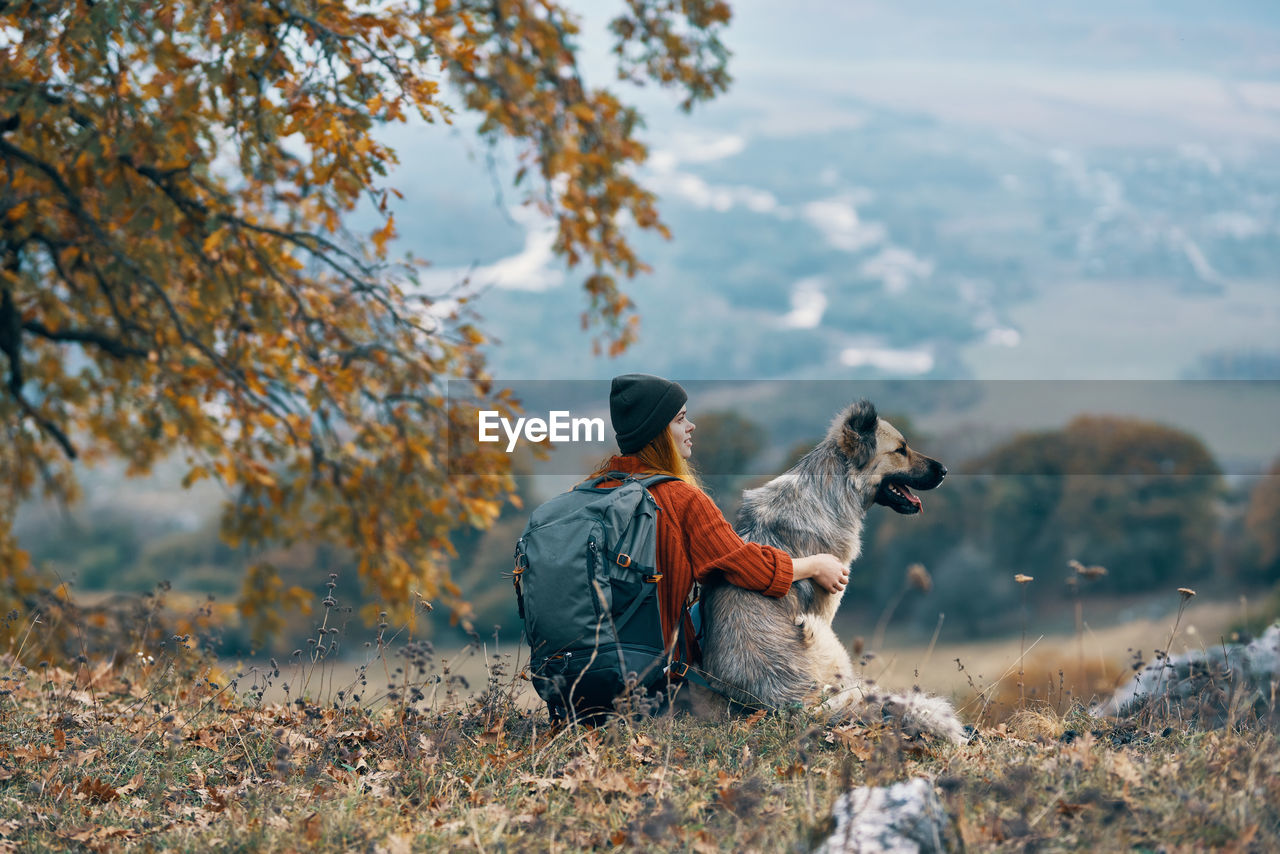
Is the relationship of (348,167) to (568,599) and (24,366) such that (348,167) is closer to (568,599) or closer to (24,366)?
(568,599)

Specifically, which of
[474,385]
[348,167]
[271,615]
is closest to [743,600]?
[348,167]

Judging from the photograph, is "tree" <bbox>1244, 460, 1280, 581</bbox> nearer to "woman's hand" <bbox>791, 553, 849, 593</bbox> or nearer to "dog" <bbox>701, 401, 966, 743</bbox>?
"dog" <bbox>701, 401, 966, 743</bbox>

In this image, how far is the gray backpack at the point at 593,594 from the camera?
4.18 metres

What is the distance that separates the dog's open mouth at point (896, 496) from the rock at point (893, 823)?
212 cm

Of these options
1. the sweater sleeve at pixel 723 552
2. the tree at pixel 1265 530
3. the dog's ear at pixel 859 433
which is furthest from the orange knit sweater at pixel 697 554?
the tree at pixel 1265 530

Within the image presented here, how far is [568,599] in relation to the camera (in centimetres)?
419

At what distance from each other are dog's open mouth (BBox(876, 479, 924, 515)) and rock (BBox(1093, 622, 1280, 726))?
1.35m

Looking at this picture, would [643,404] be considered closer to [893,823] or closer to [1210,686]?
[893,823]

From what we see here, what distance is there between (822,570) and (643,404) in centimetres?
109

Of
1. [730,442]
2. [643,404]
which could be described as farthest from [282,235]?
[730,442]

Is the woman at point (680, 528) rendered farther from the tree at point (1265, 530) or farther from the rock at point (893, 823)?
the tree at point (1265, 530)

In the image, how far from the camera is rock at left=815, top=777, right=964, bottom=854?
3.12m

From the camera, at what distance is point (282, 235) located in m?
7.34

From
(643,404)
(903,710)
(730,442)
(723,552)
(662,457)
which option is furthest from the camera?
(730,442)
